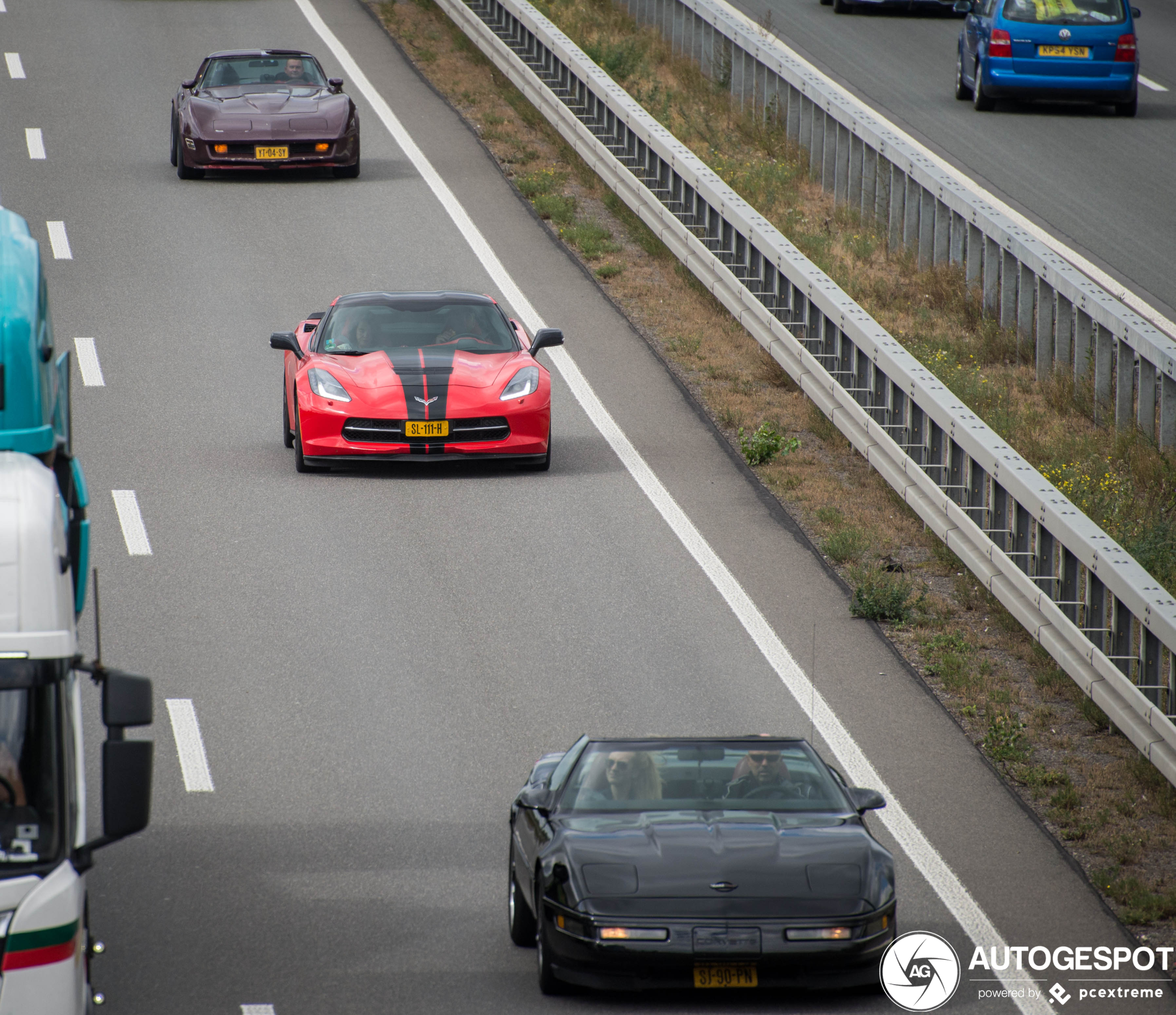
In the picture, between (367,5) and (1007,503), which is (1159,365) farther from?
(367,5)

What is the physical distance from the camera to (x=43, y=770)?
263 inches

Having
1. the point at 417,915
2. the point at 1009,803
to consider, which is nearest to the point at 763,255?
the point at 1009,803

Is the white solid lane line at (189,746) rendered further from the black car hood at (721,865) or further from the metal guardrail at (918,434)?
the metal guardrail at (918,434)

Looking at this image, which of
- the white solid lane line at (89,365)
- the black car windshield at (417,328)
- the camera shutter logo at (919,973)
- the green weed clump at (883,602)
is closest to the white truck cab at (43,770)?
the camera shutter logo at (919,973)

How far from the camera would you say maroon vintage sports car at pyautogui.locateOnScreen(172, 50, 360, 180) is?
2627 centimetres

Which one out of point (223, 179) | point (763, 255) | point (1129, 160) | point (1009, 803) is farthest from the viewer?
point (223, 179)

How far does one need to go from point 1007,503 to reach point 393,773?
4.24 metres

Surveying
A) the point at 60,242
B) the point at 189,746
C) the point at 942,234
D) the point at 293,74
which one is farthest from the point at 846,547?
the point at 293,74

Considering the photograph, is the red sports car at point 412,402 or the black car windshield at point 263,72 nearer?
the red sports car at point 412,402

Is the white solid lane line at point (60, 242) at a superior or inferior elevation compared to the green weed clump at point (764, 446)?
superior

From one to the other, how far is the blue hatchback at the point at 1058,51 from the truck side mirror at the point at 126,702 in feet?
77.1

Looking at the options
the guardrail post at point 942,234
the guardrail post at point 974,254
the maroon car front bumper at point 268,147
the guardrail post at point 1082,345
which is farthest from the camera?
the maroon car front bumper at point 268,147

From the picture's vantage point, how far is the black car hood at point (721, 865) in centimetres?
821

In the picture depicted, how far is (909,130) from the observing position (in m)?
27.2
